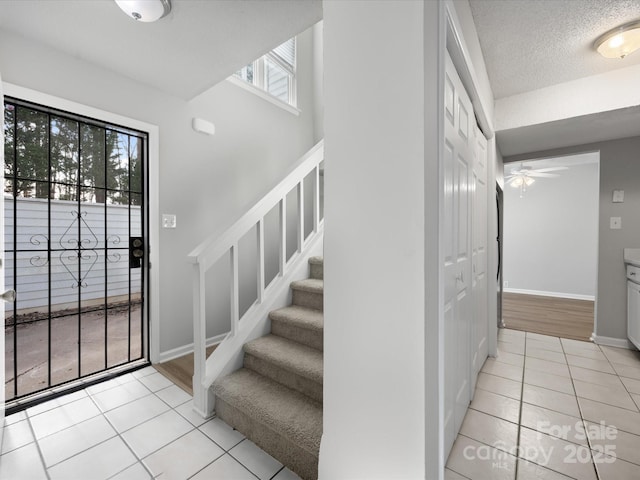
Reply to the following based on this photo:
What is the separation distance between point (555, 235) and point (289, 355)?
579cm

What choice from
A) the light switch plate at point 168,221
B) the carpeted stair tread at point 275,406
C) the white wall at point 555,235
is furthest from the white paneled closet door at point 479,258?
the white wall at point 555,235

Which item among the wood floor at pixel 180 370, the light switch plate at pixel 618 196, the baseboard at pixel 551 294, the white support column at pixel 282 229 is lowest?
the wood floor at pixel 180 370

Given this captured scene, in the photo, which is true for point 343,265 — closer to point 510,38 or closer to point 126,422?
point 126,422

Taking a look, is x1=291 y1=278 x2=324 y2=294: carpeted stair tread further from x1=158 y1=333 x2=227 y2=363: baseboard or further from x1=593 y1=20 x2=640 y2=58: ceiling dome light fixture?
x1=593 y1=20 x2=640 y2=58: ceiling dome light fixture

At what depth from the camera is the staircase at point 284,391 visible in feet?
4.25

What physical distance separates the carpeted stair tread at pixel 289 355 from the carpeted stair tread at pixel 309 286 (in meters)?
0.41

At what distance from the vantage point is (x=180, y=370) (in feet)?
7.43

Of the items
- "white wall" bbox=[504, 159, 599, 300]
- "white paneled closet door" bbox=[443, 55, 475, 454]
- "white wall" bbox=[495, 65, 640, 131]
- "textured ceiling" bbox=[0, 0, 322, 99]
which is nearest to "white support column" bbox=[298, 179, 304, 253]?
"textured ceiling" bbox=[0, 0, 322, 99]

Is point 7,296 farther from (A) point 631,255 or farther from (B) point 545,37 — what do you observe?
(A) point 631,255

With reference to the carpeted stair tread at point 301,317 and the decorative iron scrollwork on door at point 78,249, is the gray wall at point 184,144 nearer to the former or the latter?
the decorative iron scrollwork on door at point 78,249

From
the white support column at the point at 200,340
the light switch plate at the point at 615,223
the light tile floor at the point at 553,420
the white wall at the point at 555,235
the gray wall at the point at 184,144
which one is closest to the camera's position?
the light tile floor at the point at 553,420

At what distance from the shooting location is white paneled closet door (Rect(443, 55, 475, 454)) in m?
1.20

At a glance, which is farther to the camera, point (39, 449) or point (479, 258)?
point (479, 258)

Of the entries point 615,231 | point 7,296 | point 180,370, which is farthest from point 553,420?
point 7,296
